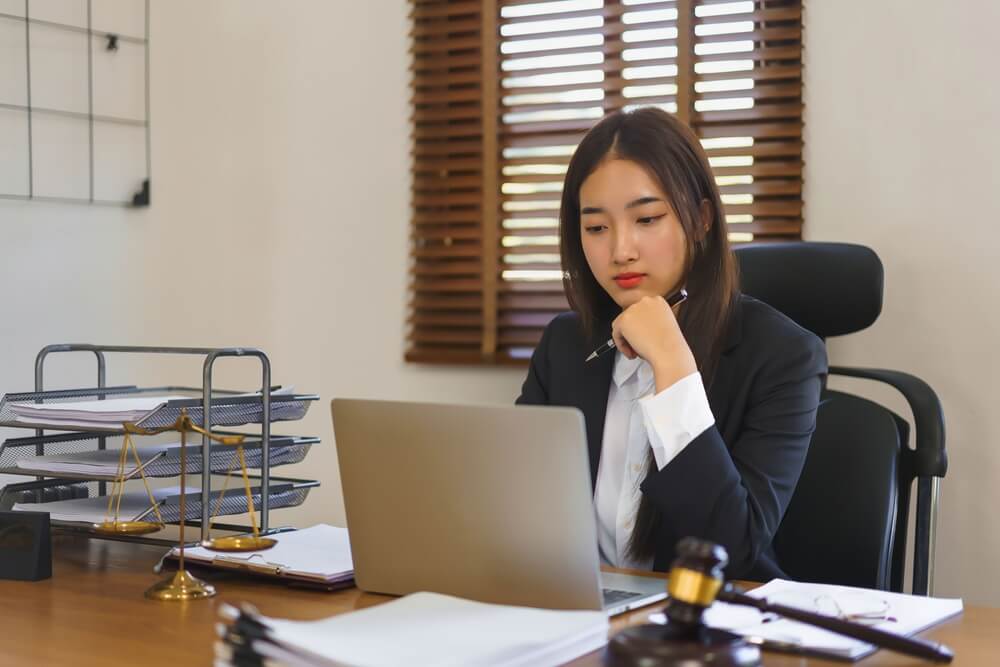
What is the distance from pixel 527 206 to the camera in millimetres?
2947

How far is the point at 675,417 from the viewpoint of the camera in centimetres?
152

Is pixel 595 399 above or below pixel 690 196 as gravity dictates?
below

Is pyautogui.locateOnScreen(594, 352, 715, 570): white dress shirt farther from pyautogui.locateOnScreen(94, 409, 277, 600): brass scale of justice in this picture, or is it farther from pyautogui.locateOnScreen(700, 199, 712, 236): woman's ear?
pyautogui.locateOnScreen(94, 409, 277, 600): brass scale of justice

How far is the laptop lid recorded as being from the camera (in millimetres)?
1142

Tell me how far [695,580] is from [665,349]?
0.70 m

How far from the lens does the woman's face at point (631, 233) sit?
1776 millimetres

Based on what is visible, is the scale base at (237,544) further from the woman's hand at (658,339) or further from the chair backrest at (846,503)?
the chair backrest at (846,503)

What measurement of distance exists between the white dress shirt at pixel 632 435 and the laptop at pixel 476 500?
0.27 metres

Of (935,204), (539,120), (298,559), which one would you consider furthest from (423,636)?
(539,120)

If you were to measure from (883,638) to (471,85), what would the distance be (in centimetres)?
222

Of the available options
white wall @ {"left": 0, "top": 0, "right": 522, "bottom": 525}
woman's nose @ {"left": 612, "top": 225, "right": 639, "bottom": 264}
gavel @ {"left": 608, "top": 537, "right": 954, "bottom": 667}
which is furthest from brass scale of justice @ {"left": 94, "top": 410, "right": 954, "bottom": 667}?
white wall @ {"left": 0, "top": 0, "right": 522, "bottom": 525}

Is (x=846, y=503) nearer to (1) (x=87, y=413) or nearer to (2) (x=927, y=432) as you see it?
(2) (x=927, y=432)

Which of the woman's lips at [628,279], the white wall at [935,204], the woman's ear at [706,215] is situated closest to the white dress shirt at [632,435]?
the woman's lips at [628,279]

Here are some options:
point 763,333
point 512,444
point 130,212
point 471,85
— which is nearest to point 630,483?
point 763,333
